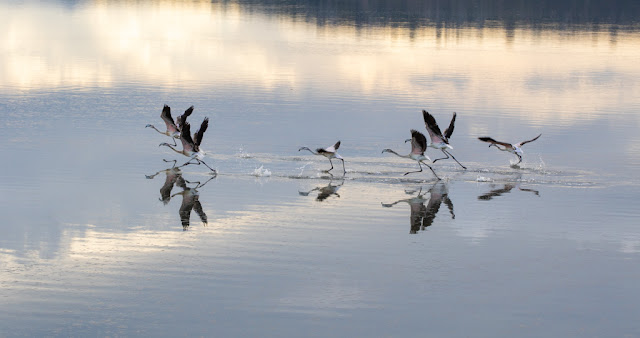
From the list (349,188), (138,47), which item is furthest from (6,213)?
(138,47)

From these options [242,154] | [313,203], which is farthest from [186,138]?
[313,203]

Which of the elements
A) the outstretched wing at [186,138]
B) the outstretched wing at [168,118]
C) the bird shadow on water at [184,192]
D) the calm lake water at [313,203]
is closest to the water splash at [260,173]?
the calm lake water at [313,203]

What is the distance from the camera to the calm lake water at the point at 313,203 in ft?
42.1

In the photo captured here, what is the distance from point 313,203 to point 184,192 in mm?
2806

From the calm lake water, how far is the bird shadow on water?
69 millimetres

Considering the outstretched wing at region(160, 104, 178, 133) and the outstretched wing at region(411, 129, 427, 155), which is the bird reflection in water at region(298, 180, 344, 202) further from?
the outstretched wing at region(160, 104, 178, 133)

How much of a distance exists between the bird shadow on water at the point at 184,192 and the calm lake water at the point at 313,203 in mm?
69

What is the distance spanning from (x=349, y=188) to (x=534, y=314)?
27.6 ft

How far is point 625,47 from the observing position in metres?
57.5

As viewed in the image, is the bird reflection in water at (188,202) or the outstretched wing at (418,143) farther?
the outstretched wing at (418,143)

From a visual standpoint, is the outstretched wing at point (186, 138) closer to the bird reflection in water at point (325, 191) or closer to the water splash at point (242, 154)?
the water splash at point (242, 154)

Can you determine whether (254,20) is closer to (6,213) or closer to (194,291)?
(6,213)

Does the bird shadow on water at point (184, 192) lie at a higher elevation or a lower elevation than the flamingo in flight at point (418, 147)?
lower

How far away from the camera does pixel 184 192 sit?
2030 cm
